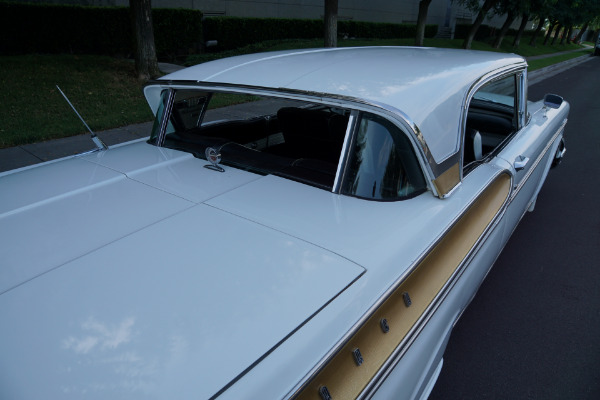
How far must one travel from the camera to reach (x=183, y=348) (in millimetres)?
1116

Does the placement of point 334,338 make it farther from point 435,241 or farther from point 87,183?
point 87,183

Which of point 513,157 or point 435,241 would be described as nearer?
point 435,241

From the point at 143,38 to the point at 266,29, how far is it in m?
7.84

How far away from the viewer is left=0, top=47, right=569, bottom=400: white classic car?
1121mm

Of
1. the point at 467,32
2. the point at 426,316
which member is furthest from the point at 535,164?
the point at 467,32

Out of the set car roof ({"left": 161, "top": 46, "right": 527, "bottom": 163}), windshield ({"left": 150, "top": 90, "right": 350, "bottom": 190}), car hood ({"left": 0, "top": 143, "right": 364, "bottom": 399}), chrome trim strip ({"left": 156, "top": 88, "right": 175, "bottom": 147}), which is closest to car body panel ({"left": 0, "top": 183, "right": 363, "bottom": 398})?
car hood ({"left": 0, "top": 143, "right": 364, "bottom": 399})

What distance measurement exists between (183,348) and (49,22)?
464 inches

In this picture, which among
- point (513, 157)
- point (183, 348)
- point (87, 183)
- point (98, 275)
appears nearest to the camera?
point (183, 348)

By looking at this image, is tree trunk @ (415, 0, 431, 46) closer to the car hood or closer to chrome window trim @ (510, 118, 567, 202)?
chrome window trim @ (510, 118, 567, 202)

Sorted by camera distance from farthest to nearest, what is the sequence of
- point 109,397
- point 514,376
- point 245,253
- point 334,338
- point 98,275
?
point 514,376 → point 245,253 → point 98,275 → point 334,338 → point 109,397

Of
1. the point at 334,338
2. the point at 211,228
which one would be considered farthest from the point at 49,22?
the point at 334,338

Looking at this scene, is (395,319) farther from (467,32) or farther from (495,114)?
(467,32)

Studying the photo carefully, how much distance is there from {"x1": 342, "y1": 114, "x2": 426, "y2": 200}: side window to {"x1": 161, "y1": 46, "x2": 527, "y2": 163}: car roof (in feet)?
0.34

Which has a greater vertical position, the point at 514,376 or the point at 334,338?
the point at 334,338
